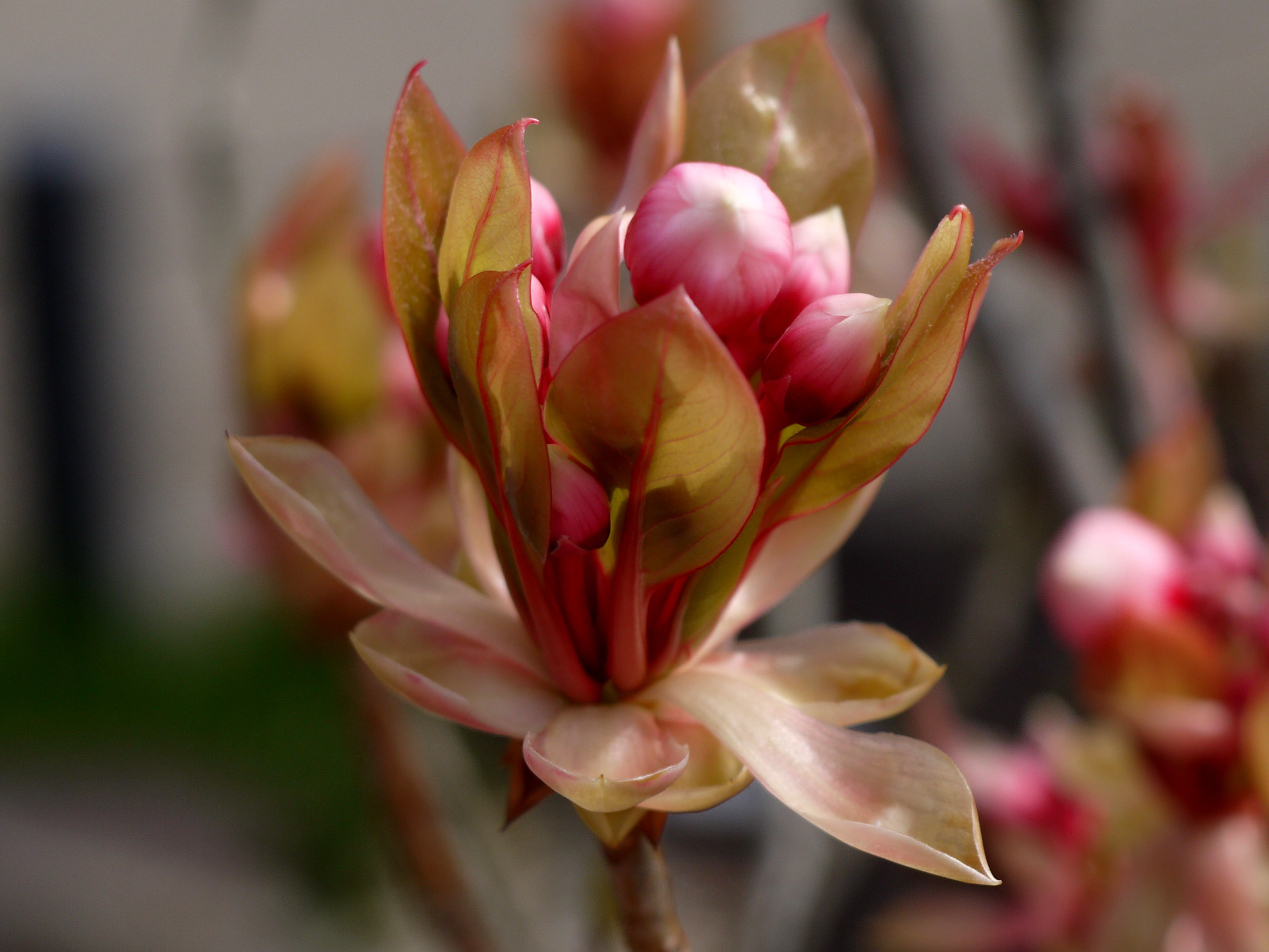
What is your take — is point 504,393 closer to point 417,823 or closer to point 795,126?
point 795,126

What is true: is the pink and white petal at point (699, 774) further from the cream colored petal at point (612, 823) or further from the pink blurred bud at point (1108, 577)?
the pink blurred bud at point (1108, 577)

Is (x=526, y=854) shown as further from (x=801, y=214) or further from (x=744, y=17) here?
(x=744, y=17)

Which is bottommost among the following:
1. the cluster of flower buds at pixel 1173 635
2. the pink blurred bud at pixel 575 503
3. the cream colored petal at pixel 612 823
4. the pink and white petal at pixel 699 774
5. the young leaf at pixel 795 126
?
the cluster of flower buds at pixel 1173 635

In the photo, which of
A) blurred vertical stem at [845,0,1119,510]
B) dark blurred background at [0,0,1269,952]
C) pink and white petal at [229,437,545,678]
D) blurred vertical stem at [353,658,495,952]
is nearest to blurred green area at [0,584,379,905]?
dark blurred background at [0,0,1269,952]

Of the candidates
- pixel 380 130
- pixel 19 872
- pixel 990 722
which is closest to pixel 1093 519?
pixel 990 722

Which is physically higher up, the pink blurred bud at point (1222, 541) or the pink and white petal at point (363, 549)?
the pink and white petal at point (363, 549)

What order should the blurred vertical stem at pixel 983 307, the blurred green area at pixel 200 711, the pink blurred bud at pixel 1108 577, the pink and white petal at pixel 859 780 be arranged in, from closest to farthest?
the pink and white petal at pixel 859 780
the pink blurred bud at pixel 1108 577
the blurred vertical stem at pixel 983 307
the blurred green area at pixel 200 711

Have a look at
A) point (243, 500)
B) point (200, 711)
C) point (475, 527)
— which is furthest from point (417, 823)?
point (200, 711)

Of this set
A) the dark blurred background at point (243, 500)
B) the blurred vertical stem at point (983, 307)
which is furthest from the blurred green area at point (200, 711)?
the blurred vertical stem at point (983, 307)
